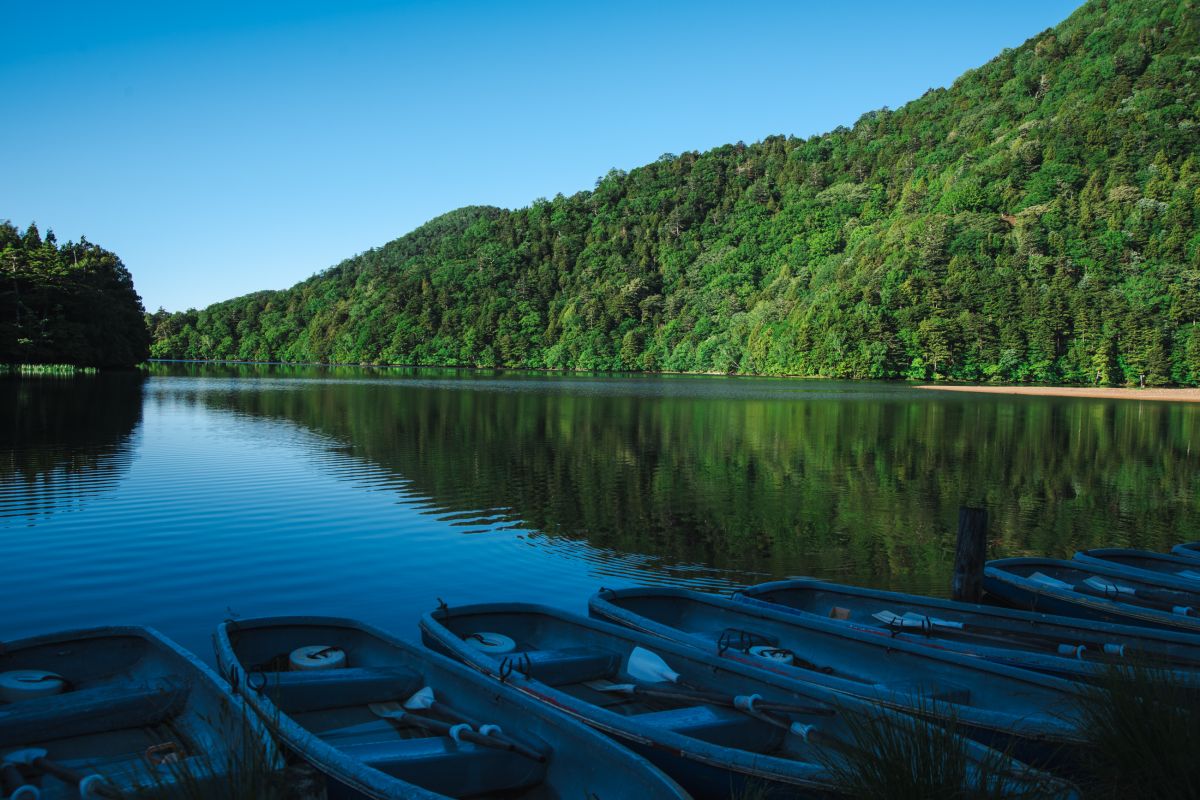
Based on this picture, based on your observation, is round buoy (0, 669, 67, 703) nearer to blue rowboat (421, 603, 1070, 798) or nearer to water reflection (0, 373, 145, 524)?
blue rowboat (421, 603, 1070, 798)

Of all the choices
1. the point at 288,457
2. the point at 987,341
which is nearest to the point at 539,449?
the point at 288,457

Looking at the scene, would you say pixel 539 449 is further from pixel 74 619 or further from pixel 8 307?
pixel 8 307

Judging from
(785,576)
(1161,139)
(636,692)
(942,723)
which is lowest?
(785,576)

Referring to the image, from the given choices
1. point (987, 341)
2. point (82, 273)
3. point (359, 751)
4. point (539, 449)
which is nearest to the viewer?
point (359, 751)

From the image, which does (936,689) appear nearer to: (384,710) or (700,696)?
(700,696)

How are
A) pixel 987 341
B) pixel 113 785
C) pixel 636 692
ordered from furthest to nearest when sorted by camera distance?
pixel 987 341 → pixel 636 692 → pixel 113 785

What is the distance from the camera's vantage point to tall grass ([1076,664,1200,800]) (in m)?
4.08

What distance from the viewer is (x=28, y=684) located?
6.15 m

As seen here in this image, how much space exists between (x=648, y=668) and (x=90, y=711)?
409 cm

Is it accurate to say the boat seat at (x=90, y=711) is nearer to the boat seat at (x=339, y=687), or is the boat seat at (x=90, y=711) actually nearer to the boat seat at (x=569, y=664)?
the boat seat at (x=339, y=687)

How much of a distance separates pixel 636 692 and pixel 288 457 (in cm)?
2128

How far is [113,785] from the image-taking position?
371cm

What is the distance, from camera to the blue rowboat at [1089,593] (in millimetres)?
9328

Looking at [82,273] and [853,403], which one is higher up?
[82,273]
